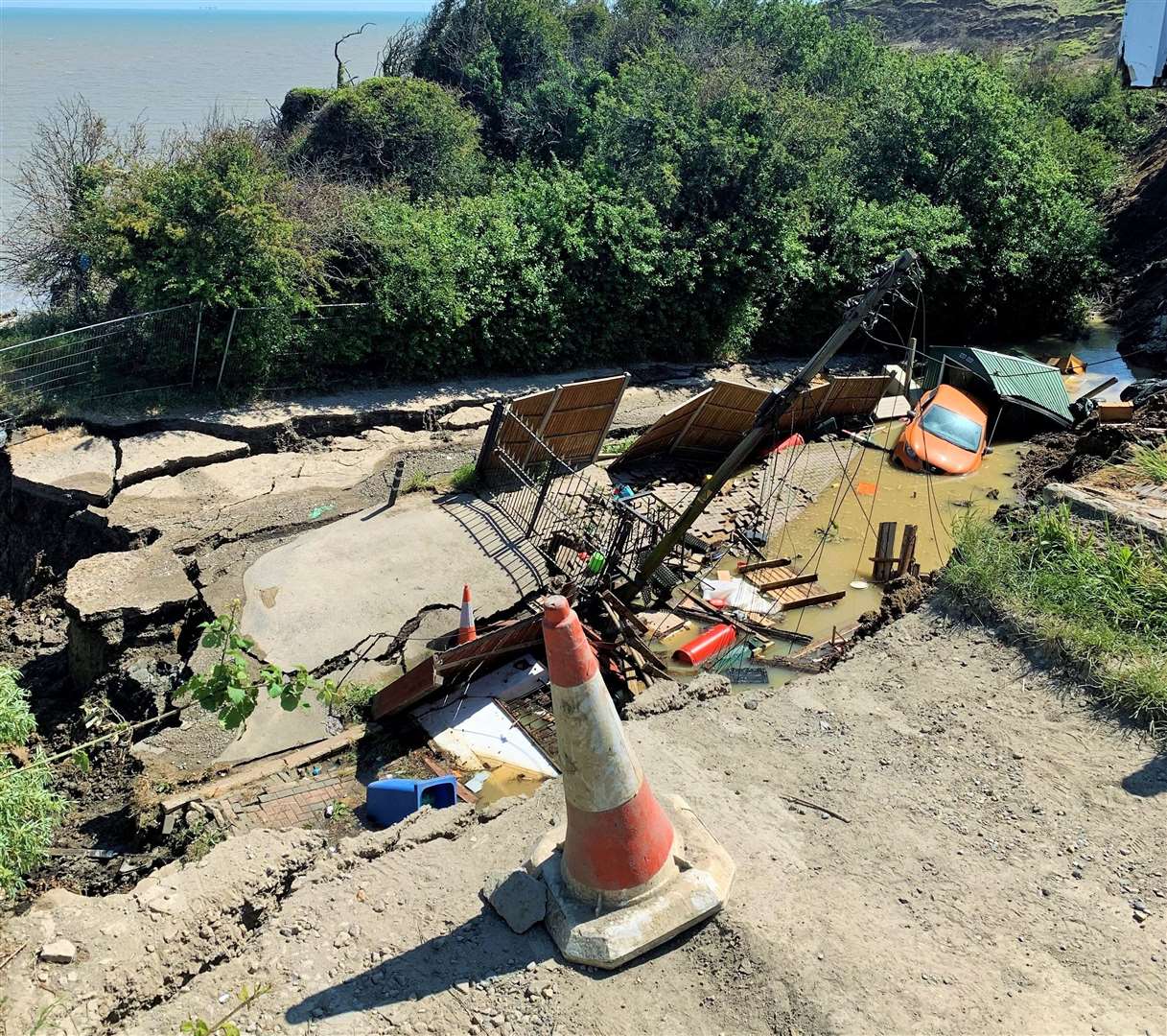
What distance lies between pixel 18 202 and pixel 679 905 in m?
24.0

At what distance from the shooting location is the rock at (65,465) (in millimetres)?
9766

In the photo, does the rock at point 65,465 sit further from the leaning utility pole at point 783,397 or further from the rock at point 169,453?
the leaning utility pole at point 783,397

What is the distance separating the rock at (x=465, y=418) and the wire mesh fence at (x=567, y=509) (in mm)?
1883

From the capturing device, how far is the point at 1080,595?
7.33m

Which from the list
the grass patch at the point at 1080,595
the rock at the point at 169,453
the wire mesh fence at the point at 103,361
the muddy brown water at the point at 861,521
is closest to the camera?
the grass patch at the point at 1080,595

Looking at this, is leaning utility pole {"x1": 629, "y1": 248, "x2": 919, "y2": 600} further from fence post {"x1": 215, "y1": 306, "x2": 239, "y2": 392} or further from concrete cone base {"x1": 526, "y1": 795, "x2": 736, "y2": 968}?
fence post {"x1": 215, "y1": 306, "x2": 239, "y2": 392}

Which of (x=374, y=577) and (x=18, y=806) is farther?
(x=374, y=577)

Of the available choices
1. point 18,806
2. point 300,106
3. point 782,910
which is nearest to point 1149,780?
point 782,910

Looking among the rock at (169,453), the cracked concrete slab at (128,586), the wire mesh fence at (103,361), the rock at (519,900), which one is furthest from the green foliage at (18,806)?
the wire mesh fence at (103,361)

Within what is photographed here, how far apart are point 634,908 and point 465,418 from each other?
28.2ft

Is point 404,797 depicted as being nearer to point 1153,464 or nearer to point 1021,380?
point 1153,464

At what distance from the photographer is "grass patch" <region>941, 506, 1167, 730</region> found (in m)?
6.70

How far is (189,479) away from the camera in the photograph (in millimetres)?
10289

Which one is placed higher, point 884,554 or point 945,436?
point 945,436
